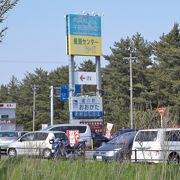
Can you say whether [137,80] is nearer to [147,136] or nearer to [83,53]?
[83,53]

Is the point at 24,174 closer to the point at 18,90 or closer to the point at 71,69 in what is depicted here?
the point at 71,69

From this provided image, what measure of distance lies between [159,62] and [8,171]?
2173 inches

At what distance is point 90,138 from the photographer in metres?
35.7

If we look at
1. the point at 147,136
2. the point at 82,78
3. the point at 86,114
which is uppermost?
the point at 82,78

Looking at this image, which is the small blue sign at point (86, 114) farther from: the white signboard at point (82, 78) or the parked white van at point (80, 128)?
the parked white van at point (80, 128)

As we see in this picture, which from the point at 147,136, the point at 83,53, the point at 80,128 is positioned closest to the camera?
the point at 147,136

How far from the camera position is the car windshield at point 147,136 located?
19484mm

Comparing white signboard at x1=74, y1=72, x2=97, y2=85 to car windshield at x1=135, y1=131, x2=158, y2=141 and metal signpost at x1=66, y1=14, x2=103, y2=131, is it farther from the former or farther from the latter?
car windshield at x1=135, y1=131, x2=158, y2=141

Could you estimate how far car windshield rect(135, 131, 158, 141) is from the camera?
19.5 m

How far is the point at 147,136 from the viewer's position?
19938mm

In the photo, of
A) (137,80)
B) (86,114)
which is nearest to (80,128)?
(86,114)

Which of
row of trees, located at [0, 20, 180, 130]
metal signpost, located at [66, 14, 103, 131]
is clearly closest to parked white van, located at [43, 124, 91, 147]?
metal signpost, located at [66, 14, 103, 131]

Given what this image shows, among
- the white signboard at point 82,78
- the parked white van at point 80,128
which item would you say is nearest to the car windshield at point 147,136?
the parked white van at point 80,128

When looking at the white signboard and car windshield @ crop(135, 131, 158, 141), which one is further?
the white signboard
